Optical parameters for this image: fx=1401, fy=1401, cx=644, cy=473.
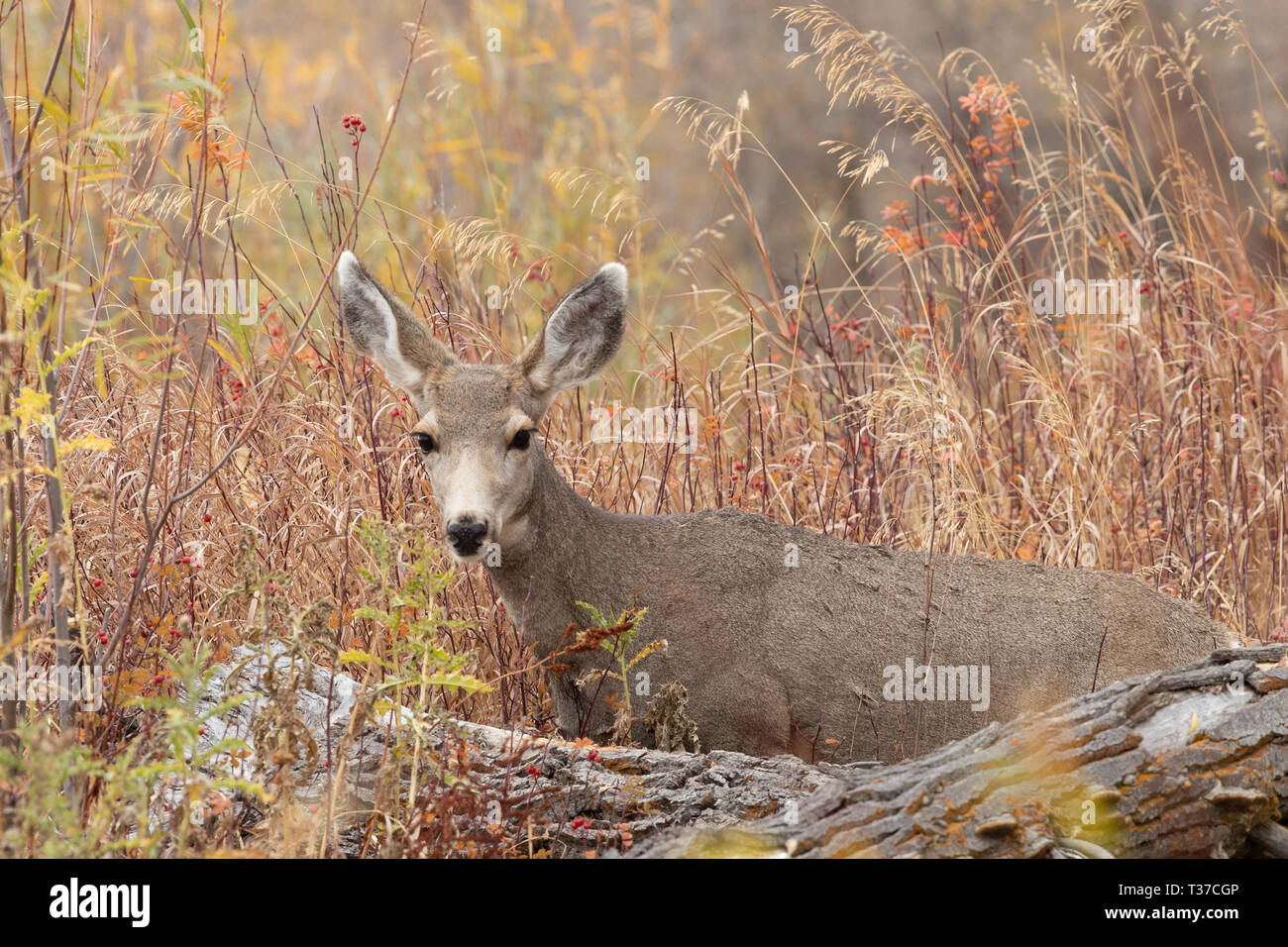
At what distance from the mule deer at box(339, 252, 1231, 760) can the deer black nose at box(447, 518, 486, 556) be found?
39cm

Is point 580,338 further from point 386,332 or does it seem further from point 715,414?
point 715,414

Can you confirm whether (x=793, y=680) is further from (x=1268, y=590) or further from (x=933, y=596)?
(x=1268, y=590)

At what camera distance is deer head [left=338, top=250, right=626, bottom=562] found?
502 cm

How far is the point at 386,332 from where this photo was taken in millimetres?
5402

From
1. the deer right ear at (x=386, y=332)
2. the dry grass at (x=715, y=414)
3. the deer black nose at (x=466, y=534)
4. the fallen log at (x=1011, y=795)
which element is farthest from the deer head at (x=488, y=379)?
the fallen log at (x=1011, y=795)

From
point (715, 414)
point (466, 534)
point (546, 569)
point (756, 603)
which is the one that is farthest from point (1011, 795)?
point (715, 414)

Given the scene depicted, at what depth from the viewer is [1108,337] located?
7570mm

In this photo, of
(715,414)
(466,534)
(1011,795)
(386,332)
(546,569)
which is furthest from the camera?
(715,414)

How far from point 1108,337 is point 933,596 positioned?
110 inches

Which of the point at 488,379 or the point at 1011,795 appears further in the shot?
the point at 488,379

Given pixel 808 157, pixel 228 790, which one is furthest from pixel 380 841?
pixel 808 157

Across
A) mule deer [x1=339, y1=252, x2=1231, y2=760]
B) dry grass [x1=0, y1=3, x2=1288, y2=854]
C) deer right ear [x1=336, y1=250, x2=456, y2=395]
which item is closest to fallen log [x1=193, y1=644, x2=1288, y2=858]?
dry grass [x1=0, y1=3, x2=1288, y2=854]

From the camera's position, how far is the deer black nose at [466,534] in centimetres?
464

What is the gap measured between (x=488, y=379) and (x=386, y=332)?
459mm
